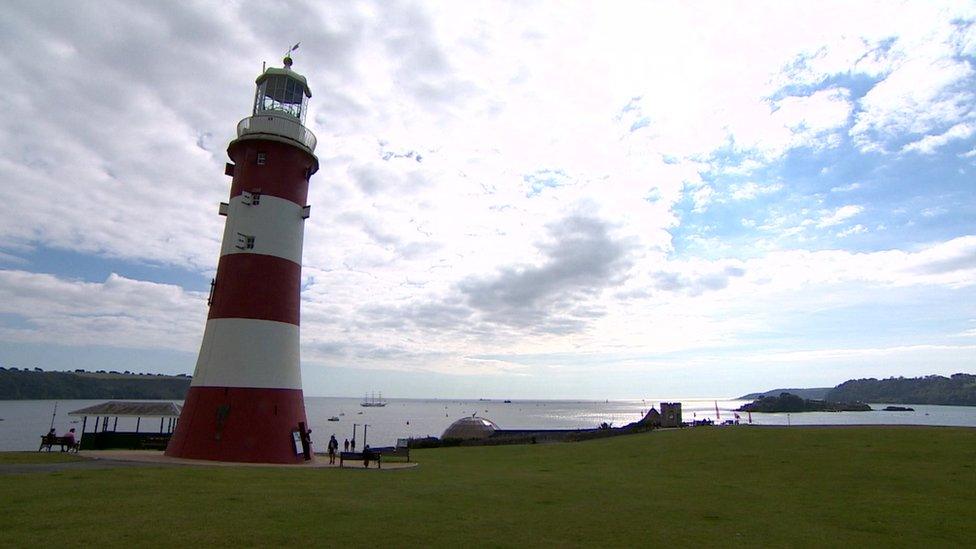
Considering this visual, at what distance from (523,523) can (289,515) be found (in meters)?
4.28

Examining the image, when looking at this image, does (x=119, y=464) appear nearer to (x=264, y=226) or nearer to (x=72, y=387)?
(x=264, y=226)

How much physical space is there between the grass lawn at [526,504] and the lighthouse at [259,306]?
154 inches

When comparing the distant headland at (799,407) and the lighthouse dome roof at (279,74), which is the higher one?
the lighthouse dome roof at (279,74)

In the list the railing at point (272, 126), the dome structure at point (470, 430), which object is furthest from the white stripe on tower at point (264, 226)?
the dome structure at point (470, 430)

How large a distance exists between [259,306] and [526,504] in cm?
1354

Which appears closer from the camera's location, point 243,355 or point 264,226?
point 243,355

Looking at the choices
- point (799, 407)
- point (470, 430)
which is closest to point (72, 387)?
point (470, 430)

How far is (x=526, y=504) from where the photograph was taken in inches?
474

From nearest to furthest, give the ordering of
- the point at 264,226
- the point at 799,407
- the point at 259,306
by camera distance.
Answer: the point at 259,306, the point at 264,226, the point at 799,407

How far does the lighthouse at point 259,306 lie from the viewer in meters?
20.1

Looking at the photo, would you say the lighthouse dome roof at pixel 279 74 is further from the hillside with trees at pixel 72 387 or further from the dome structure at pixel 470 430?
the hillside with trees at pixel 72 387

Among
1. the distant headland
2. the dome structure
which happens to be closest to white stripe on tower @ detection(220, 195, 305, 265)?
the dome structure

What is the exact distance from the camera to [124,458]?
1917 cm

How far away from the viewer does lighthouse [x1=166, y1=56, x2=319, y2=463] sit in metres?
20.1
